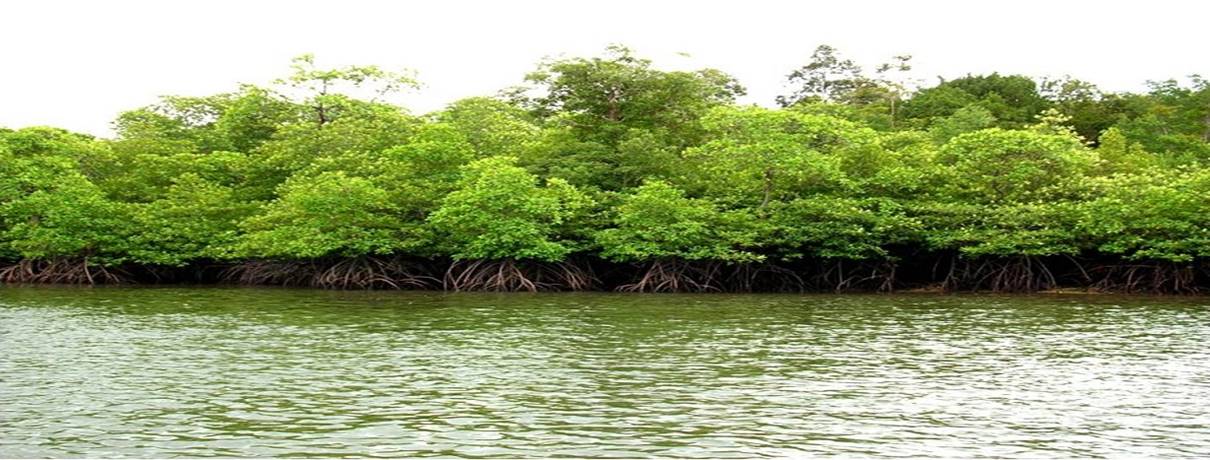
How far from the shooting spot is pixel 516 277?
4844 centimetres

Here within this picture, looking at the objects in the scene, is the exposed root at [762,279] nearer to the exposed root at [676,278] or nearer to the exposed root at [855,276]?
the exposed root at [676,278]

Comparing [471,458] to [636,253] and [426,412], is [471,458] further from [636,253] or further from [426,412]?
[636,253]

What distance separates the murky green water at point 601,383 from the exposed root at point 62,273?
639 inches

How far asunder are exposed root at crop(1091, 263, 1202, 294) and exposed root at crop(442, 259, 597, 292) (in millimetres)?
22793

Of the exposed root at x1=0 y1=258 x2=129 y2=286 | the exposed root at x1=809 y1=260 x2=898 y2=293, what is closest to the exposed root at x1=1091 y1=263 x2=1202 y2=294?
the exposed root at x1=809 y1=260 x2=898 y2=293

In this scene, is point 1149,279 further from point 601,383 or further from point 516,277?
point 601,383

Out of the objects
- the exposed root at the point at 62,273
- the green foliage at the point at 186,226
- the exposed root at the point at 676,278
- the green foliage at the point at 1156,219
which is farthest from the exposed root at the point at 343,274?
the green foliage at the point at 1156,219

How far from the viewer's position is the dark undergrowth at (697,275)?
4712cm

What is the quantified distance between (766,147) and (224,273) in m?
28.7

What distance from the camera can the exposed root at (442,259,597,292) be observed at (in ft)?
158

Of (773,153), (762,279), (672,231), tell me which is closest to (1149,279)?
(762,279)

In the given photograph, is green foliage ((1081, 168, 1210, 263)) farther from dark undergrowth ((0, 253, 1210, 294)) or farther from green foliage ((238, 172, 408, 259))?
green foliage ((238, 172, 408, 259))

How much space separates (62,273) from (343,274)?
45.2 ft

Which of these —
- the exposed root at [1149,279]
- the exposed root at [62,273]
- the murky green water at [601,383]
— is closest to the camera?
the murky green water at [601,383]
